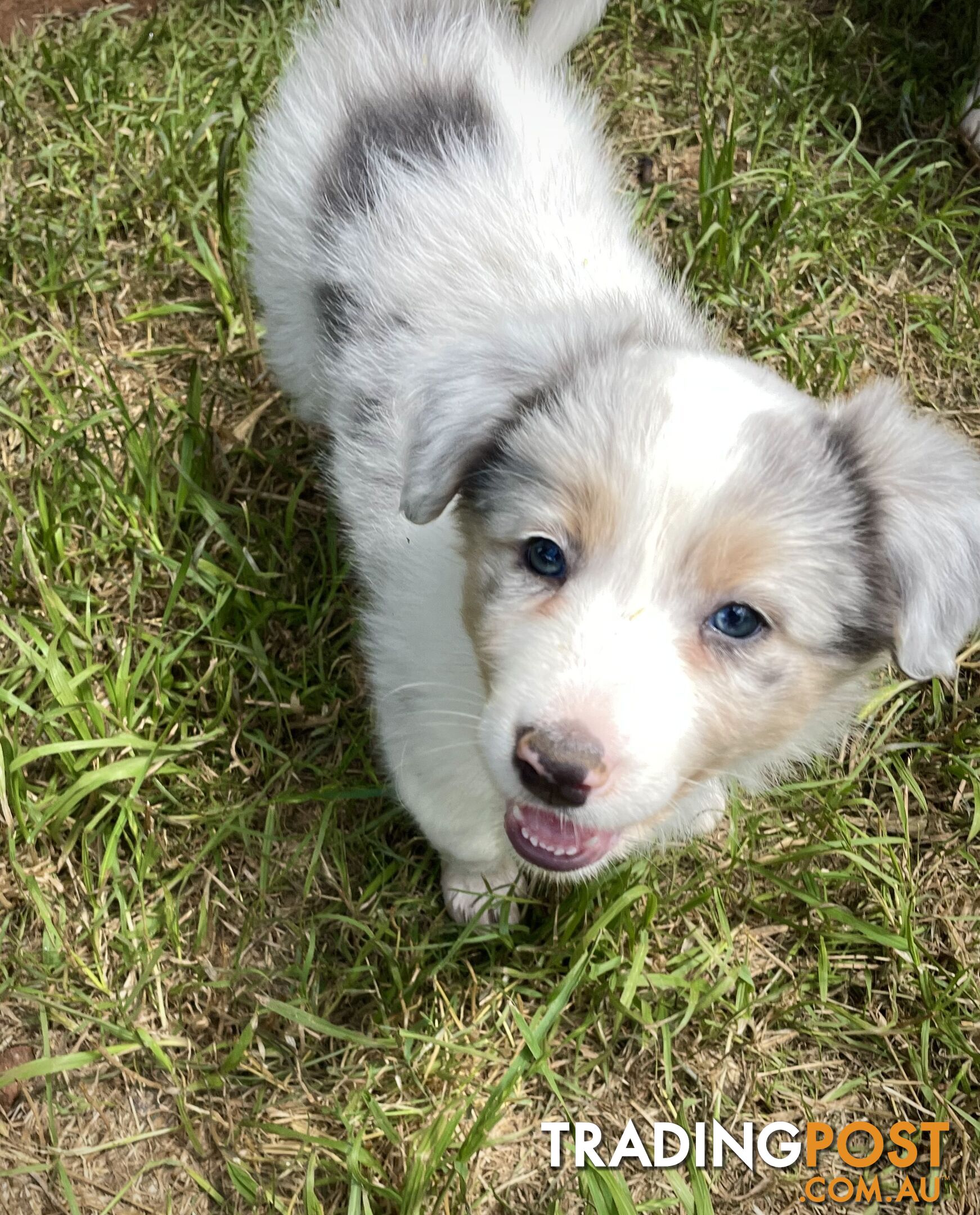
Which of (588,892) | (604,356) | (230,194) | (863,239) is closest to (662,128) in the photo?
(863,239)

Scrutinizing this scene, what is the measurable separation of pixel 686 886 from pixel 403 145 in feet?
6.11

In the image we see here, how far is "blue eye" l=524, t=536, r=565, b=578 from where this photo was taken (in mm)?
1716

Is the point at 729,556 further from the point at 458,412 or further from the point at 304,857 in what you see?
the point at 304,857

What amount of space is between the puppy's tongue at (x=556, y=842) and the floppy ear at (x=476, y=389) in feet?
1.77

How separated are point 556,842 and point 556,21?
2334 mm

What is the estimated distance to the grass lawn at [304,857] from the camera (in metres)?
2.33

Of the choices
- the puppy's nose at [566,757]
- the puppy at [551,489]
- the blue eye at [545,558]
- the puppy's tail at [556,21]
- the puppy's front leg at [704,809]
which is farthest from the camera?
the puppy's tail at [556,21]

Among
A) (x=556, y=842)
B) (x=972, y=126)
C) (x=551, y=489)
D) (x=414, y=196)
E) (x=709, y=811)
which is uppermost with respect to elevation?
(x=414, y=196)

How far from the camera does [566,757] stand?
1.50 m

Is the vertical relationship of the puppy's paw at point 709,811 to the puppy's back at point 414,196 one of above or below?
below

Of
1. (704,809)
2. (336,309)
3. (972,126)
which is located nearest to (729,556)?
(704,809)

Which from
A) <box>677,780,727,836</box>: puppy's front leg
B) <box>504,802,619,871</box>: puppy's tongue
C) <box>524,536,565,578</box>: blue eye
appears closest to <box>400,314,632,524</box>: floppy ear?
<box>524,536,565,578</box>: blue eye

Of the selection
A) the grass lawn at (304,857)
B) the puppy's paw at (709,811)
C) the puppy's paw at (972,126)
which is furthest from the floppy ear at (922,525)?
the puppy's paw at (972,126)

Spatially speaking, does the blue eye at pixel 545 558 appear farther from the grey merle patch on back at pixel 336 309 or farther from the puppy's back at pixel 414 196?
the grey merle patch on back at pixel 336 309
